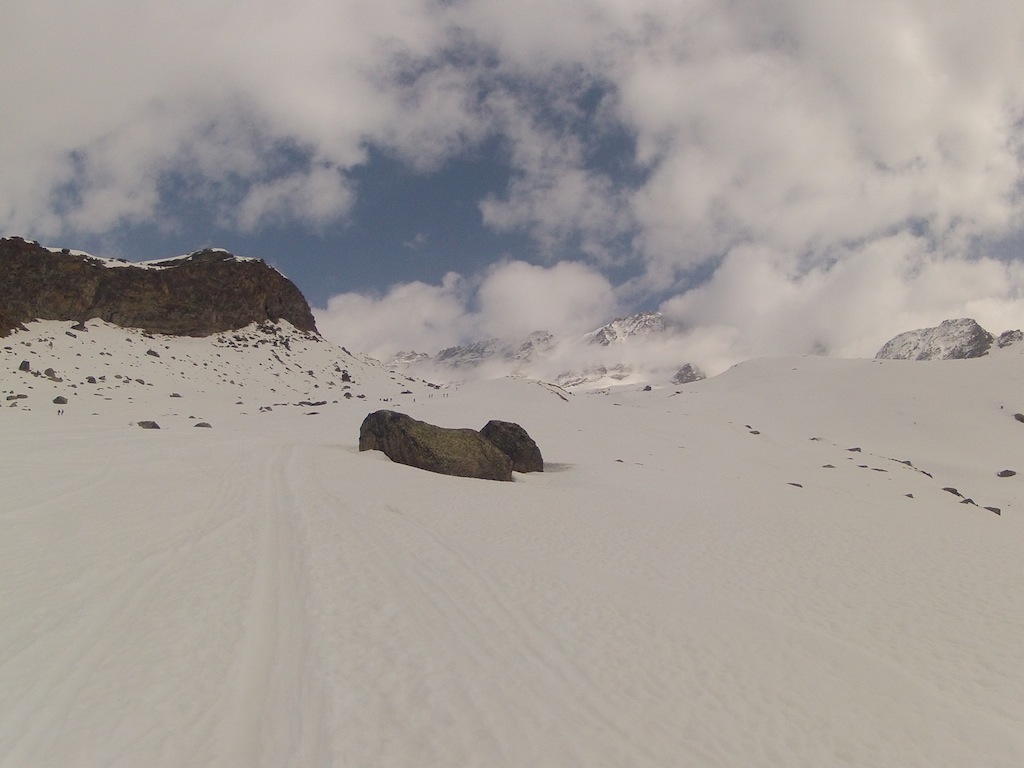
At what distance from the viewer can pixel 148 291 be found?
161ft

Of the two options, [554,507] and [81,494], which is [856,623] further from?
[81,494]

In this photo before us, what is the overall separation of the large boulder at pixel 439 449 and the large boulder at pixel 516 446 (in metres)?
1.26

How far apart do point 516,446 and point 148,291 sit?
45156mm

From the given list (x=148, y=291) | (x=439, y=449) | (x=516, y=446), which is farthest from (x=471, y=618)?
(x=148, y=291)

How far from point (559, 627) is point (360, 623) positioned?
224 centimetres

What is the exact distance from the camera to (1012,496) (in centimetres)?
2397

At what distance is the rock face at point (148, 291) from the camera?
1663 inches

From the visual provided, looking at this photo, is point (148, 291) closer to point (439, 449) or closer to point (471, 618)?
point (439, 449)

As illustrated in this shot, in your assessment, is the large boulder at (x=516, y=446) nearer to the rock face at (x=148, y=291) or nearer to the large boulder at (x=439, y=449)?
the large boulder at (x=439, y=449)

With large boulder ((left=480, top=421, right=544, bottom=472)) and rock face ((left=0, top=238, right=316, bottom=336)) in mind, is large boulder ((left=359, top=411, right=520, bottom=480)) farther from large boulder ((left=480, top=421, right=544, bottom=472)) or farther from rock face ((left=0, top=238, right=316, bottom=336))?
rock face ((left=0, top=238, right=316, bottom=336))

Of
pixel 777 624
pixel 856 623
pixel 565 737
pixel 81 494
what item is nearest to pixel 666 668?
pixel 565 737

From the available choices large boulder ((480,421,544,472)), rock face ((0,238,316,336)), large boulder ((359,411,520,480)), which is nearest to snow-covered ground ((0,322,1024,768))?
large boulder ((359,411,520,480))

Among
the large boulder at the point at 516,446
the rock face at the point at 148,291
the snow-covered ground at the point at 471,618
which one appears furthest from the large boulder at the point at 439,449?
the rock face at the point at 148,291

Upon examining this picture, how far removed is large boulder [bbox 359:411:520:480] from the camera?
62.0 ft
